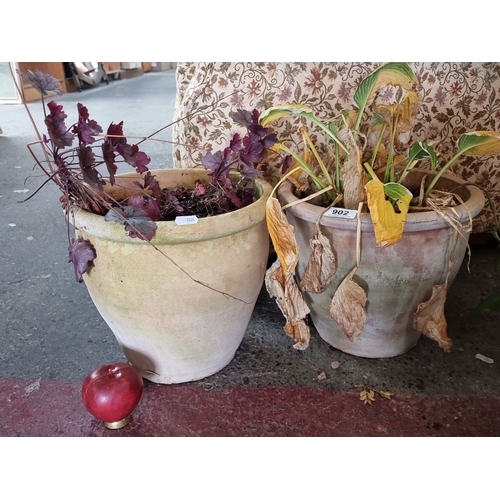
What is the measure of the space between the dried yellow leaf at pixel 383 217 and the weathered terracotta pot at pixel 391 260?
0.26ft

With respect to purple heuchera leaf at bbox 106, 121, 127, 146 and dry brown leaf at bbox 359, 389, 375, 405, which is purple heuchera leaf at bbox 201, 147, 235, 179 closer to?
purple heuchera leaf at bbox 106, 121, 127, 146

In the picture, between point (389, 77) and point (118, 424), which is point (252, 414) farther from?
point (389, 77)

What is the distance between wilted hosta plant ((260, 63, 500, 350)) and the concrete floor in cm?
15

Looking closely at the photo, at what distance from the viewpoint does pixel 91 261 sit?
3.22ft

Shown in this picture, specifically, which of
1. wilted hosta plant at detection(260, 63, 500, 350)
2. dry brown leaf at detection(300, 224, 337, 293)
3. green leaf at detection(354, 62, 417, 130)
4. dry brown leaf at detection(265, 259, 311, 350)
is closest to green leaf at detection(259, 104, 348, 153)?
wilted hosta plant at detection(260, 63, 500, 350)

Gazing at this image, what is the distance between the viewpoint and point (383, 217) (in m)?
0.89

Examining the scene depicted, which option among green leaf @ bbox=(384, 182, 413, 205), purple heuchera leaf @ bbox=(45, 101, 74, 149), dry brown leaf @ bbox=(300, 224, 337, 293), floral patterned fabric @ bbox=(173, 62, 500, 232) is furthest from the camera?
floral patterned fabric @ bbox=(173, 62, 500, 232)

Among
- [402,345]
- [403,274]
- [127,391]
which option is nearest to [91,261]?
[127,391]

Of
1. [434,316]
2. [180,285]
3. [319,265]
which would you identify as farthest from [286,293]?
[434,316]

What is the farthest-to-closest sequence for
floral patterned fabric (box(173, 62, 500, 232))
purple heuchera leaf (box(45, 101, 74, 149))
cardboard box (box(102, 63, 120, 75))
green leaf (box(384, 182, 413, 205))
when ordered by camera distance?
cardboard box (box(102, 63, 120, 75))
floral patterned fabric (box(173, 62, 500, 232))
green leaf (box(384, 182, 413, 205))
purple heuchera leaf (box(45, 101, 74, 149))

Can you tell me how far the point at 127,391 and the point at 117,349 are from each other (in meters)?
0.35

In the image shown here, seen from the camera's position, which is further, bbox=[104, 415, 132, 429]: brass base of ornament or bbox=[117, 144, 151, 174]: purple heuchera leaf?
bbox=[104, 415, 132, 429]: brass base of ornament

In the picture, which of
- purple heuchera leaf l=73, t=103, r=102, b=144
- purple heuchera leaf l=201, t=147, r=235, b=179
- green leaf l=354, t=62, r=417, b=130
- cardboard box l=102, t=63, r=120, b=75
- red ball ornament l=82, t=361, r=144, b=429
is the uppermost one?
green leaf l=354, t=62, r=417, b=130

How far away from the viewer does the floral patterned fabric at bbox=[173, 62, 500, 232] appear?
1.36 m
